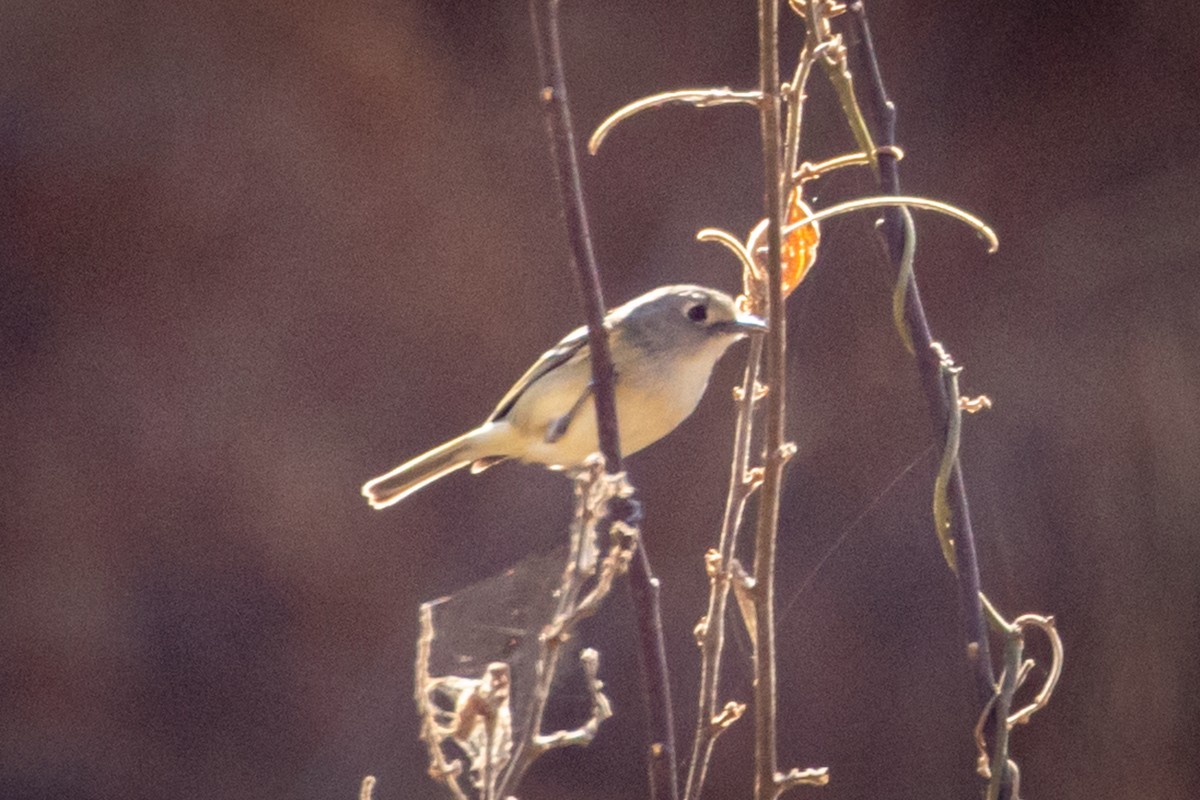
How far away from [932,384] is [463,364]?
154cm

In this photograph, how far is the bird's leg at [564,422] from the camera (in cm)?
133

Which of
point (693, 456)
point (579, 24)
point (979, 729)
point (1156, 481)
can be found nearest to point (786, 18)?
point (579, 24)

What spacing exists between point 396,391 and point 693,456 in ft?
→ 1.70

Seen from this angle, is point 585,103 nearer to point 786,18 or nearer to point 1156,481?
point 786,18

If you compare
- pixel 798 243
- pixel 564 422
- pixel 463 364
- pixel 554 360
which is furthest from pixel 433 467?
pixel 798 243

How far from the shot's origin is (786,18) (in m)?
1.98

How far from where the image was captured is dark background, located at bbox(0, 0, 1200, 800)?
1.89 metres

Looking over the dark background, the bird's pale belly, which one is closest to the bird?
the bird's pale belly

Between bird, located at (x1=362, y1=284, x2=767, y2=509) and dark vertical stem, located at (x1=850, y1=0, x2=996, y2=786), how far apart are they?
0.74 m

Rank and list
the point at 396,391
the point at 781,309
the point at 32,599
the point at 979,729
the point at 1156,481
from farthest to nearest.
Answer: the point at 396,391 → the point at 32,599 → the point at 1156,481 → the point at 979,729 → the point at 781,309

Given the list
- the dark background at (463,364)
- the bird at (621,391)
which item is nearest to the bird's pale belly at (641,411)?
the bird at (621,391)

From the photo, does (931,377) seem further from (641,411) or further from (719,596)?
(641,411)

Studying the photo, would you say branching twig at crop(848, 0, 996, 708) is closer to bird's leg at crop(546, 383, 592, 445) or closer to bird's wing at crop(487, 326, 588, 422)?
bird's leg at crop(546, 383, 592, 445)

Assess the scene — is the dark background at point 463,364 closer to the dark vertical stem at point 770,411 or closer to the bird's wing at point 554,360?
the bird's wing at point 554,360
